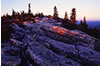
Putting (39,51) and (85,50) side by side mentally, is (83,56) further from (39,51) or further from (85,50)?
(39,51)

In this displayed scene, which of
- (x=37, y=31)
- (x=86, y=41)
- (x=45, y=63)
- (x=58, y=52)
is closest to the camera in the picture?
(x=45, y=63)

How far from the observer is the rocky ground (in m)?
9.12

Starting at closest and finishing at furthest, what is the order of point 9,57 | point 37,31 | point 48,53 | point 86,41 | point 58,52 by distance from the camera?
point 9,57
point 48,53
point 58,52
point 86,41
point 37,31

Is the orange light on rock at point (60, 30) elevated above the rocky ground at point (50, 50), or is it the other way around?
the orange light on rock at point (60, 30)

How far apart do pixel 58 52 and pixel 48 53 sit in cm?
159

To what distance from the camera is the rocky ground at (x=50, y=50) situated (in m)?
9.12

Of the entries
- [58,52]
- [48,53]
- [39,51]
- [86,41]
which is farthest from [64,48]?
[86,41]

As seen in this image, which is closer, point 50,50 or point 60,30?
point 50,50

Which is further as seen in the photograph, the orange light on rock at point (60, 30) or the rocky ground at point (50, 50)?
the orange light on rock at point (60, 30)

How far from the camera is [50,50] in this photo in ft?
35.4

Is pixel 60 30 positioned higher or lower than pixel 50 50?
higher

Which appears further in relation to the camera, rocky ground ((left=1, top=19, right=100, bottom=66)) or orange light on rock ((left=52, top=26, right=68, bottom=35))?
orange light on rock ((left=52, top=26, right=68, bottom=35))

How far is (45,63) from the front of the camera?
8594mm

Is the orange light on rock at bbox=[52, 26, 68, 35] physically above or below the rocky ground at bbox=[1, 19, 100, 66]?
above
